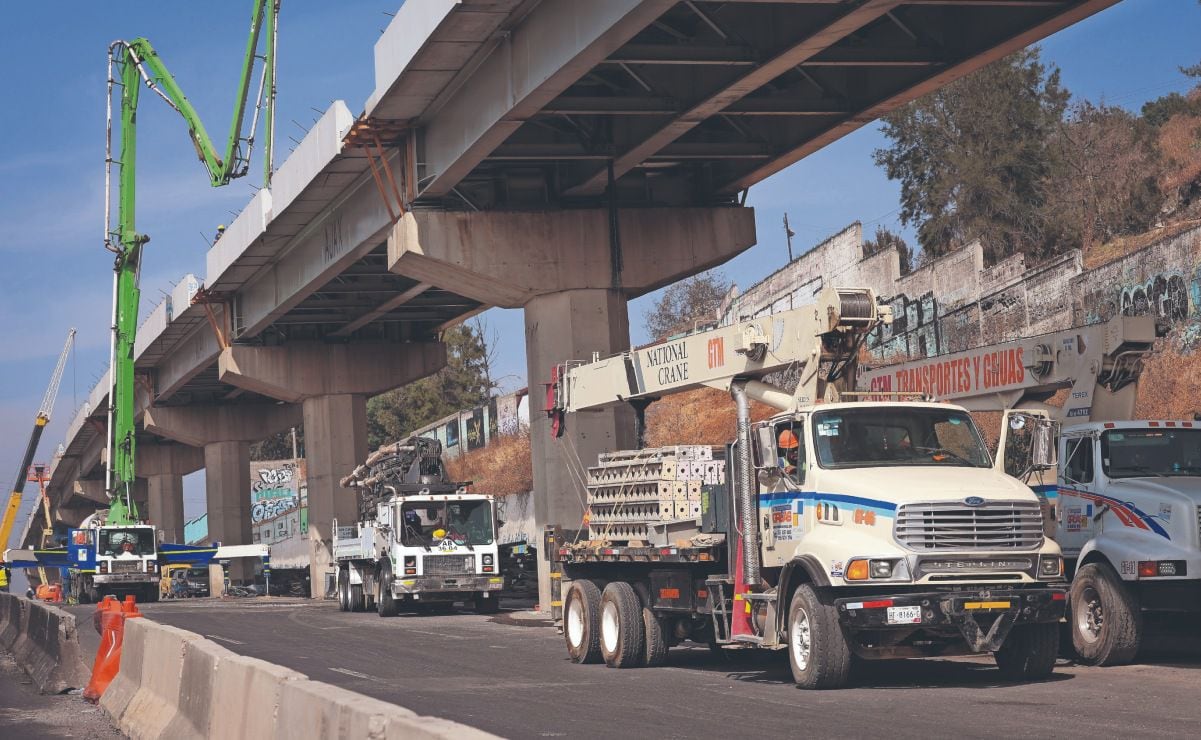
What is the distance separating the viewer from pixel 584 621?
1981 centimetres

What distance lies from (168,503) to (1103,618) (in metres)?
83.2

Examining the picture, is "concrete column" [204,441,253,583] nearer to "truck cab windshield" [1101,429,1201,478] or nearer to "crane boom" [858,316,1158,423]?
"crane boom" [858,316,1158,423]

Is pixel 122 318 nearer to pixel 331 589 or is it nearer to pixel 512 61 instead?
pixel 331 589

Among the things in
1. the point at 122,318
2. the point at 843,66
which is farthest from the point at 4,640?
the point at 122,318

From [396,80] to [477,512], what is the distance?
12372mm

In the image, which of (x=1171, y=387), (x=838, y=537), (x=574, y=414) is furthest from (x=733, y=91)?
(x=838, y=537)

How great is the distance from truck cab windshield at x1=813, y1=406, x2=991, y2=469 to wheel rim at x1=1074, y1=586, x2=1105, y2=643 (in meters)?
2.54

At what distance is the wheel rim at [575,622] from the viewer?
20.0 metres

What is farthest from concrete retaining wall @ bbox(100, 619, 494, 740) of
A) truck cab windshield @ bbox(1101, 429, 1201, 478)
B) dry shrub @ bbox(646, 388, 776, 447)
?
dry shrub @ bbox(646, 388, 776, 447)

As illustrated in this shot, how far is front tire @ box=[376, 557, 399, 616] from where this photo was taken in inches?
1438

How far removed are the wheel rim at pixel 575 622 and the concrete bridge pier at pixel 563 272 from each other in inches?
426

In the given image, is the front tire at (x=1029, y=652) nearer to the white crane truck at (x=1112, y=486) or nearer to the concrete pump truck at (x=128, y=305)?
the white crane truck at (x=1112, y=486)

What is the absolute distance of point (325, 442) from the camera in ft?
177

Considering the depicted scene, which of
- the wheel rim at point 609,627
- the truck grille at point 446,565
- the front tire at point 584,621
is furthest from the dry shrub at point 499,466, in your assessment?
the wheel rim at point 609,627
